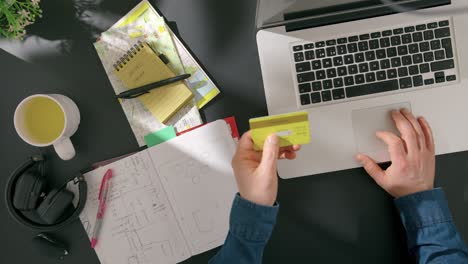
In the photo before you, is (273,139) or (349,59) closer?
(273,139)

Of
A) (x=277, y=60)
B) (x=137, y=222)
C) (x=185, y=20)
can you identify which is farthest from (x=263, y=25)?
(x=137, y=222)

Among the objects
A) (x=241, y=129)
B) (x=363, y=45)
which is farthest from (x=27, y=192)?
(x=363, y=45)

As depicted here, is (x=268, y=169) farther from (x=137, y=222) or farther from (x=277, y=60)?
(x=137, y=222)

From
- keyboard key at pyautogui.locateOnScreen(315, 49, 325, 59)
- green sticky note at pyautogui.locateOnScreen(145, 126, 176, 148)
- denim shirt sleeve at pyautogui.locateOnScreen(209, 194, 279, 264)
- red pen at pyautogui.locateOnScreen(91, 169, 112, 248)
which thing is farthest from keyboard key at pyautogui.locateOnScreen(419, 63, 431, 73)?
red pen at pyautogui.locateOnScreen(91, 169, 112, 248)

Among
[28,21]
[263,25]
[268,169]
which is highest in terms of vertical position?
[28,21]

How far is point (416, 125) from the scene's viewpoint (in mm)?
855

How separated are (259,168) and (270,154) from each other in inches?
1.8

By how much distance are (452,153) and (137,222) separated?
728 millimetres

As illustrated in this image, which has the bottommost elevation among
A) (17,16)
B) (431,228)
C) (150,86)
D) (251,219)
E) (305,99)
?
(431,228)

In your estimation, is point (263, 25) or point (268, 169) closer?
point (268, 169)

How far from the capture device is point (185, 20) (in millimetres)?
948

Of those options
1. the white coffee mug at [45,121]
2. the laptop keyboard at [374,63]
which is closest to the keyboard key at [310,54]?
the laptop keyboard at [374,63]

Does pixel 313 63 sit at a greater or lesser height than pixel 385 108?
greater

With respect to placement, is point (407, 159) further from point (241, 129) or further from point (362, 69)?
point (241, 129)
